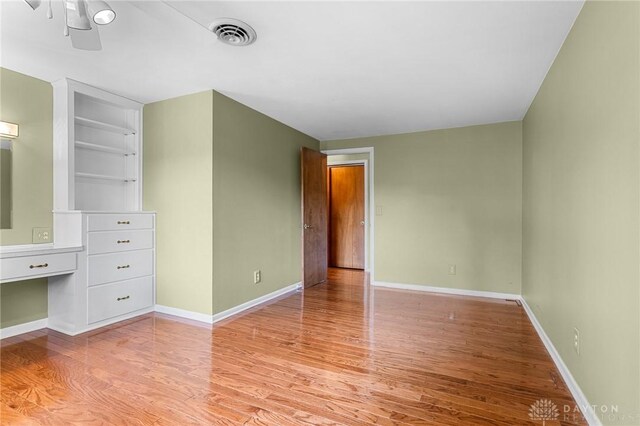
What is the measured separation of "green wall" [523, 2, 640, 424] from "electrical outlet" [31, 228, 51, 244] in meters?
4.15

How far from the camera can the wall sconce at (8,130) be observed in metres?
2.70

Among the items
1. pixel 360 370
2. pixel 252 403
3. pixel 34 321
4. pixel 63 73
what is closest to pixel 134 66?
pixel 63 73

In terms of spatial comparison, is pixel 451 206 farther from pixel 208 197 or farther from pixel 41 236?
pixel 41 236

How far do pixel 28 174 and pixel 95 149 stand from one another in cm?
61

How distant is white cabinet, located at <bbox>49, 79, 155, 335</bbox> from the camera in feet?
9.61

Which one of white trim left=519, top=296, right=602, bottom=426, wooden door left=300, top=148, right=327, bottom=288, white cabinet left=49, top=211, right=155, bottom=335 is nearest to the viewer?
white trim left=519, top=296, right=602, bottom=426

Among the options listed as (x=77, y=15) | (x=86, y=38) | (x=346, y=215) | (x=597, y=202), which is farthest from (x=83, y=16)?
(x=346, y=215)

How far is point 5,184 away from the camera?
2.75m

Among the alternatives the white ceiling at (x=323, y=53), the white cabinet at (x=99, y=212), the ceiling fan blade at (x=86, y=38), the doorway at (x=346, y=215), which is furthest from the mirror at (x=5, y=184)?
the doorway at (x=346, y=215)

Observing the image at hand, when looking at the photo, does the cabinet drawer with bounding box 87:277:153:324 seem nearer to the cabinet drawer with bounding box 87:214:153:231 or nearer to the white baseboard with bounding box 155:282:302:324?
the white baseboard with bounding box 155:282:302:324

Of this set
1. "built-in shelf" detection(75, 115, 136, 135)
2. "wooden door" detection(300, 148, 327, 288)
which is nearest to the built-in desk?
"built-in shelf" detection(75, 115, 136, 135)

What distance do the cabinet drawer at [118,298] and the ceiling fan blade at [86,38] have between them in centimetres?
215

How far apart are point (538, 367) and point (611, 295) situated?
108 cm

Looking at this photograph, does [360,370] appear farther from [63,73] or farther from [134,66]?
[63,73]
